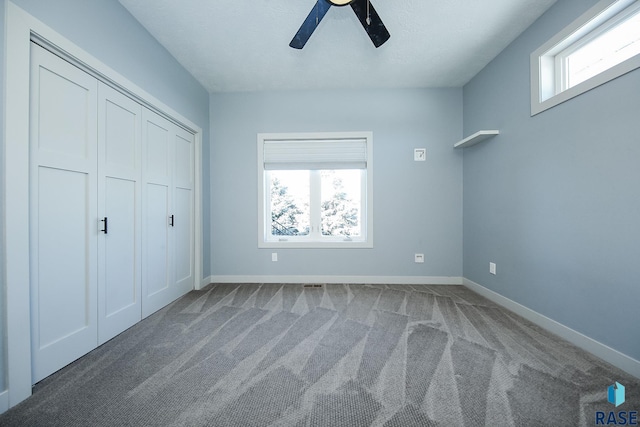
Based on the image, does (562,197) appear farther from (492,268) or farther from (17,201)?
(17,201)

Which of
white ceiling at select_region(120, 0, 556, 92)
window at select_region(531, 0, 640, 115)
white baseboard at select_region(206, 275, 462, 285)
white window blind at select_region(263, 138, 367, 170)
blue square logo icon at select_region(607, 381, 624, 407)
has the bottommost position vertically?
blue square logo icon at select_region(607, 381, 624, 407)

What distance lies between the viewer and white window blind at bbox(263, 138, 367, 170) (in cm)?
321

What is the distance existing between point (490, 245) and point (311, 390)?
2494mm

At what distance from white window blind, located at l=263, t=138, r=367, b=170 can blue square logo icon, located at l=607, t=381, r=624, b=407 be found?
2683mm

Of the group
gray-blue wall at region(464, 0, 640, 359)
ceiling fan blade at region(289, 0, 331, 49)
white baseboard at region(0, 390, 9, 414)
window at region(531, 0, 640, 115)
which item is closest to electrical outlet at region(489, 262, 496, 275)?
gray-blue wall at region(464, 0, 640, 359)

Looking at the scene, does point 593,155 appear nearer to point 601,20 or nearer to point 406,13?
point 601,20

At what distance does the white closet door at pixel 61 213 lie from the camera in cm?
136

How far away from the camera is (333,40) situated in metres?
2.27

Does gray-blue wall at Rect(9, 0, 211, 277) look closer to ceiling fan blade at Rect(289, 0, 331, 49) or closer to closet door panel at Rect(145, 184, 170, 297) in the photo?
closet door panel at Rect(145, 184, 170, 297)

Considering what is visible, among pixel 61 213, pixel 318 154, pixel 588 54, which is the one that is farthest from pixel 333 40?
pixel 61 213

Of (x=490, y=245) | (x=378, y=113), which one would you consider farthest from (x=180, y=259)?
(x=490, y=245)

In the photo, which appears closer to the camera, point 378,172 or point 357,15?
point 357,15

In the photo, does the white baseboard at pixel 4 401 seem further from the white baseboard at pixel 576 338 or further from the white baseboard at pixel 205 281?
the white baseboard at pixel 576 338

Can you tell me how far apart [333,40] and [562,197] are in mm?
2406
